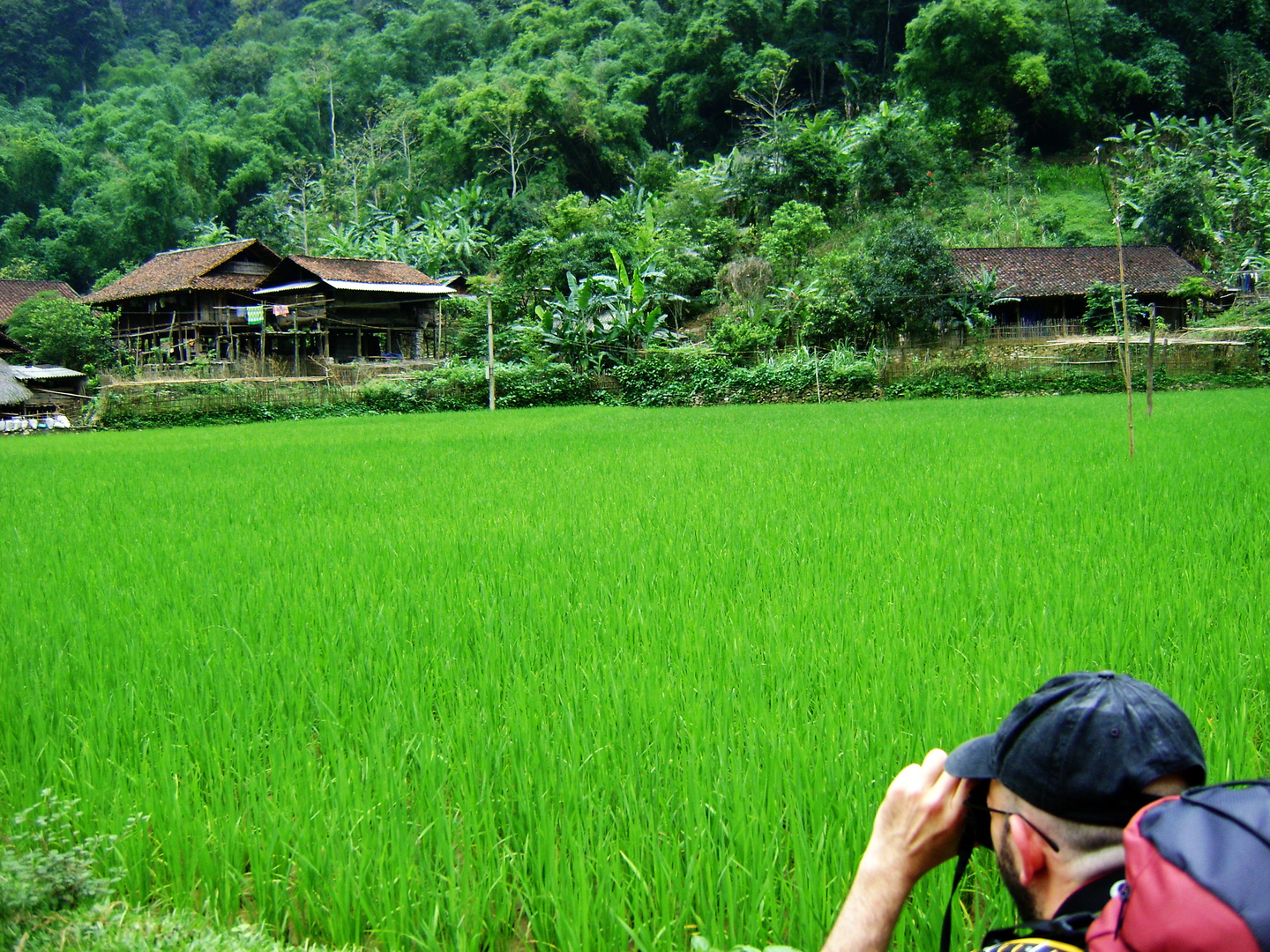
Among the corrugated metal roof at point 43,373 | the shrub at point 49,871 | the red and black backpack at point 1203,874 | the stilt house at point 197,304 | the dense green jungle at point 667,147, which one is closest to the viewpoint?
the red and black backpack at point 1203,874

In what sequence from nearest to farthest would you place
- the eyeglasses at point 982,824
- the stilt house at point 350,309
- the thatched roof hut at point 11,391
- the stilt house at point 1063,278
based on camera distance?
1. the eyeglasses at point 982,824
2. the thatched roof hut at point 11,391
3. the stilt house at point 1063,278
4. the stilt house at point 350,309

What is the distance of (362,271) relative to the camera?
88.3 feet

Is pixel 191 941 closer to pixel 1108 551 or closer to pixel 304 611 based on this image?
pixel 304 611

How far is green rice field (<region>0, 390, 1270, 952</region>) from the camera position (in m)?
1.48

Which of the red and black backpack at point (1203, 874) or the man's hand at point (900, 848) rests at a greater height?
the red and black backpack at point (1203, 874)

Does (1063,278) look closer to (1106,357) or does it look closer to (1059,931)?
A: (1106,357)

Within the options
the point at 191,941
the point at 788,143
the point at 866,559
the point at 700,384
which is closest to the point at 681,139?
the point at 788,143

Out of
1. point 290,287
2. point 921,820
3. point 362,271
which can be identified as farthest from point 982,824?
point 362,271

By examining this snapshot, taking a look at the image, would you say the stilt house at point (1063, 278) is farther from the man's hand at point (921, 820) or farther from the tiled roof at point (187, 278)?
the man's hand at point (921, 820)

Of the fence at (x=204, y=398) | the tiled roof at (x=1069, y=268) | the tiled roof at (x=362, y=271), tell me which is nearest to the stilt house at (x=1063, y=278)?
the tiled roof at (x=1069, y=268)

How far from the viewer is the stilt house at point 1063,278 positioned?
2252cm

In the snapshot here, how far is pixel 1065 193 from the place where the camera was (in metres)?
31.8

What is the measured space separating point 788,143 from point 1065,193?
1147cm

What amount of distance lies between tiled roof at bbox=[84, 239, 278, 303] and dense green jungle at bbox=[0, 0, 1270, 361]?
7159mm
